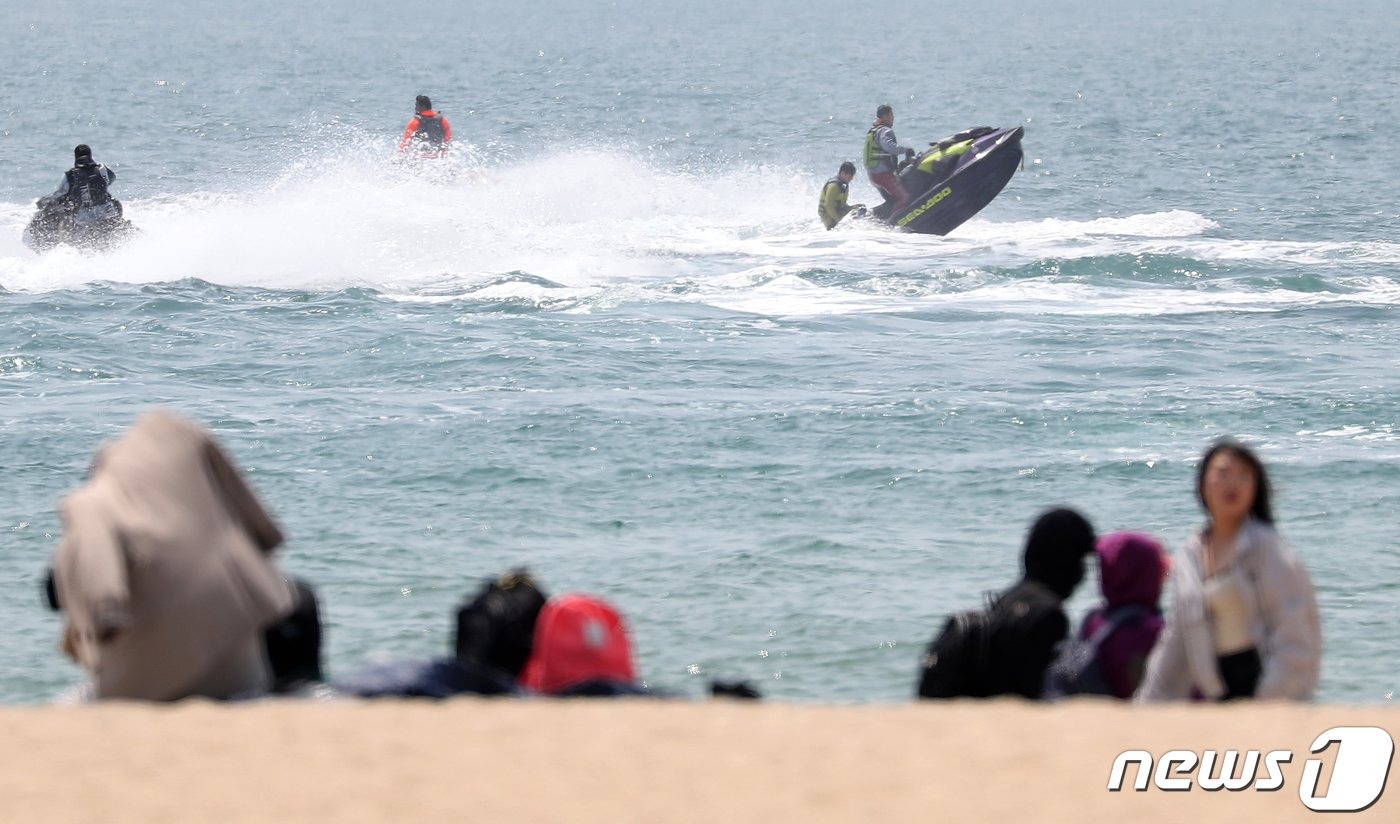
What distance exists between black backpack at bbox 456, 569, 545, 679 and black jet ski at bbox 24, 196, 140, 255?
1912 cm

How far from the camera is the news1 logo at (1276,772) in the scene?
4.97 metres

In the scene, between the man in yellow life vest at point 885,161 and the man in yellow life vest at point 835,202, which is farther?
the man in yellow life vest at point 835,202

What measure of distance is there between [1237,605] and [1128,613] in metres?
0.37

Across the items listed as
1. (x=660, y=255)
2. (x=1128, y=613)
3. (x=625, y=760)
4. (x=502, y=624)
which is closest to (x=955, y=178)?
(x=660, y=255)

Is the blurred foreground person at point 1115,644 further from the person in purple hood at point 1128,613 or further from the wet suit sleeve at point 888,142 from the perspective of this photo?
the wet suit sleeve at point 888,142

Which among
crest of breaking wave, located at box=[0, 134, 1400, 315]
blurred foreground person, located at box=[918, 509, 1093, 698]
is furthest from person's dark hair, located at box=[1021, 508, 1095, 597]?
crest of breaking wave, located at box=[0, 134, 1400, 315]

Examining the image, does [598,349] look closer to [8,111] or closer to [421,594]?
[421,594]

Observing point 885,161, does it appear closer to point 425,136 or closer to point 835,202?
point 835,202

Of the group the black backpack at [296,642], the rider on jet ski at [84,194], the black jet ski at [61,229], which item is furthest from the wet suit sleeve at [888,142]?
the black backpack at [296,642]

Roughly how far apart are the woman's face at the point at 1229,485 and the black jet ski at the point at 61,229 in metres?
20.0

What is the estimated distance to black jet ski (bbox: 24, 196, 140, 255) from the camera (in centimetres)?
2339

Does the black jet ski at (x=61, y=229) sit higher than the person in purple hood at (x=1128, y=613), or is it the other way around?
the black jet ski at (x=61, y=229)

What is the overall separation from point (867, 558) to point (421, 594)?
2.65 metres

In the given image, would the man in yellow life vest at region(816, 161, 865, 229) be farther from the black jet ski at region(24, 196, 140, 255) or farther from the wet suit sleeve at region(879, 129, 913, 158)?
the black jet ski at region(24, 196, 140, 255)
